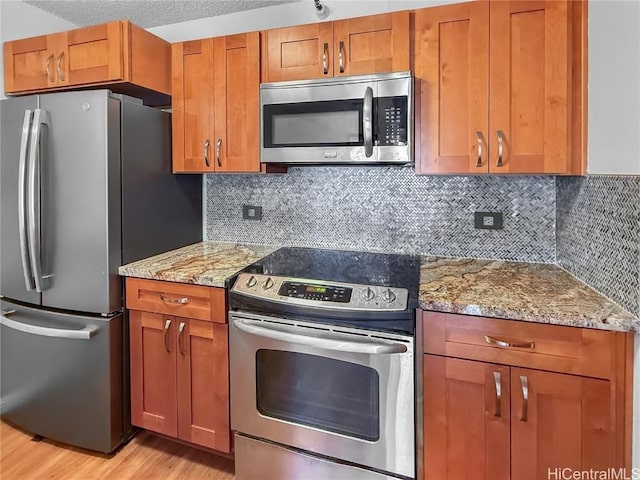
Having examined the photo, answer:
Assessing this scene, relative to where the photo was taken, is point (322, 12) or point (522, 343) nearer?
point (522, 343)

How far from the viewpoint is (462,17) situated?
5.43ft

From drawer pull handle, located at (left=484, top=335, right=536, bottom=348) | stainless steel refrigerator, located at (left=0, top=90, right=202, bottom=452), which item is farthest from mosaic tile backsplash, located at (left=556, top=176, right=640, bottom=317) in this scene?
stainless steel refrigerator, located at (left=0, top=90, right=202, bottom=452)

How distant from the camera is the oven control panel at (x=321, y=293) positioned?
4.80ft

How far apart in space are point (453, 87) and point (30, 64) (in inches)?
86.4

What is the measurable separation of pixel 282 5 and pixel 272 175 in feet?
3.23

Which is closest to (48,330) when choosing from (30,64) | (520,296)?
(30,64)

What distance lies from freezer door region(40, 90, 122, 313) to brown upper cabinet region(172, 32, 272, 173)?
1.23ft

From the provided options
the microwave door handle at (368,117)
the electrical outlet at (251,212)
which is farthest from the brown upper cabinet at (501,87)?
the electrical outlet at (251,212)

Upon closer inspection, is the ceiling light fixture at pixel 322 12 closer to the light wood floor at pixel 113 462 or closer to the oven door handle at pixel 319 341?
the oven door handle at pixel 319 341

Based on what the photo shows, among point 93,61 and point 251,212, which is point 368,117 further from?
point 93,61

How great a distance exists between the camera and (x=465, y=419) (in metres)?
1.41

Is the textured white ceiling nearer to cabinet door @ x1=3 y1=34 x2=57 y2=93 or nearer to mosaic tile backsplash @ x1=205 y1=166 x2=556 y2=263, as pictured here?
cabinet door @ x1=3 y1=34 x2=57 y2=93

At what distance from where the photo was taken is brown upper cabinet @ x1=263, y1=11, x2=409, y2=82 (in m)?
1.74

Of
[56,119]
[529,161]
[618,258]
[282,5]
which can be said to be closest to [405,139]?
[529,161]
